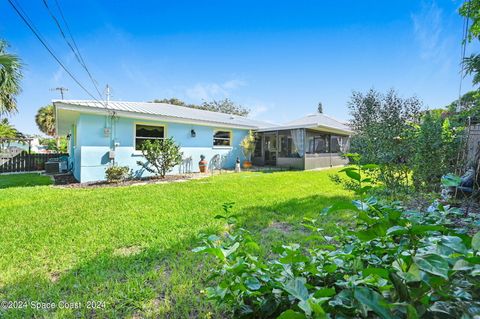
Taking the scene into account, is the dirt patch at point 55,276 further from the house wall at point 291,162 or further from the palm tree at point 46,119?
the palm tree at point 46,119

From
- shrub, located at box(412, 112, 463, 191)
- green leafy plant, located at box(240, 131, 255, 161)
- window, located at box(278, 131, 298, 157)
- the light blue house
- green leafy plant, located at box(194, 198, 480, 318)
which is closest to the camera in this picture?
green leafy plant, located at box(194, 198, 480, 318)

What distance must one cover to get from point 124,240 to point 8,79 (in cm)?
876

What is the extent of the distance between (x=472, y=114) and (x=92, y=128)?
1128cm

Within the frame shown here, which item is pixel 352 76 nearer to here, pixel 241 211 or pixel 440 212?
pixel 241 211

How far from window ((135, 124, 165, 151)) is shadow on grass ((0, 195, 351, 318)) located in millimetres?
7481

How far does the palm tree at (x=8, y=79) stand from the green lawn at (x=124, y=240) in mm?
3870

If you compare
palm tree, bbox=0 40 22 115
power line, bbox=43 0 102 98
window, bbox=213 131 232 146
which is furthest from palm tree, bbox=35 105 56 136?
window, bbox=213 131 232 146

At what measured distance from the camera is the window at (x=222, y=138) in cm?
1317

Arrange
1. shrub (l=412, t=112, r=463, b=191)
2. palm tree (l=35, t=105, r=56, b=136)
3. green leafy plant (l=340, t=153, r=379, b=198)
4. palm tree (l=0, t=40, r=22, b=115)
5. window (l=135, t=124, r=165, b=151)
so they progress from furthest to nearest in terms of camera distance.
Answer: palm tree (l=35, t=105, r=56, b=136), window (l=135, t=124, r=165, b=151), palm tree (l=0, t=40, r=22, b=115), shrub (l=412, t=112, r=463, b=191), green leafy plant (l=340, t=153, r=379, b=198)

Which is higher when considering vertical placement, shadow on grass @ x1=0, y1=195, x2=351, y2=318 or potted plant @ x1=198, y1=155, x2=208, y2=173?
potted plant @ x1=198, y1=155, x2=208, y2=173

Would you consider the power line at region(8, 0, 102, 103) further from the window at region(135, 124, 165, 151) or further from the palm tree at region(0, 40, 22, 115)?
the window at region(135, 124, 165, 151)

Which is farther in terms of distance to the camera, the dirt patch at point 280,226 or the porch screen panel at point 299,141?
the porch screen panel at point 299,141

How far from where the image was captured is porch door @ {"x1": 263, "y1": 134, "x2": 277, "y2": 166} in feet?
52.0

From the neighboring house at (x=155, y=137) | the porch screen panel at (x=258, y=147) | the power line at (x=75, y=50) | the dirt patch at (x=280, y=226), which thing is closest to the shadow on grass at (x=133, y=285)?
the dirt patch at (x=280, y=226)
